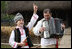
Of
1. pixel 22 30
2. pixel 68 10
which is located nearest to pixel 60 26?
pixel 22 30

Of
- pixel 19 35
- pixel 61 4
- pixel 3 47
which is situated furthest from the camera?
pixel 61 4

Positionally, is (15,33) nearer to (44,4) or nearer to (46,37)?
(46,37)

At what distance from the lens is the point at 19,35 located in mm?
3014

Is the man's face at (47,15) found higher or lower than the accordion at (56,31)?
higher

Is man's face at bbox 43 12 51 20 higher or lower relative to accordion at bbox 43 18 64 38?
higher

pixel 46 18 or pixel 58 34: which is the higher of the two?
pixel 46 18

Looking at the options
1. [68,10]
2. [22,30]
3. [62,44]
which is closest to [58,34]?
[22,30]

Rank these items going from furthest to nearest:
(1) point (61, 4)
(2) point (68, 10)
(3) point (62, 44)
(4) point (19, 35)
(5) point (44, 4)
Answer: (2) point (68, 10)
(1) point (61, 4)
(5) point (44, 4)
(3) point (62, 44)
(4) point (19, 35)

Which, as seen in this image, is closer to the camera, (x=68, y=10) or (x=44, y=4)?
(x=44, y=4)

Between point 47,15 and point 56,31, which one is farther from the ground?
point 47,15

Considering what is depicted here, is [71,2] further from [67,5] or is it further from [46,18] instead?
[46,18]

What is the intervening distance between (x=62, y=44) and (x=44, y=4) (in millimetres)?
3069

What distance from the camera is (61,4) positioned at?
9609 millimetres

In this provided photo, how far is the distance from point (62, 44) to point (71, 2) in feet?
Answer: 13.9
